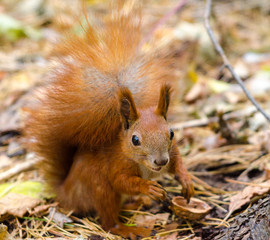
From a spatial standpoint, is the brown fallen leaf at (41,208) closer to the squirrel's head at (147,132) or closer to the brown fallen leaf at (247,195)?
the squirrel's head at (147,132)

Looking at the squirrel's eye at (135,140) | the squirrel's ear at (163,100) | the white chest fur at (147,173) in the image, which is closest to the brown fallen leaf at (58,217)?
the white chest fur at (147,173)

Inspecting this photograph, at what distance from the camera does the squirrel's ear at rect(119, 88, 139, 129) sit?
5.79 ft

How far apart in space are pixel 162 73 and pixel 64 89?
2.05 ft

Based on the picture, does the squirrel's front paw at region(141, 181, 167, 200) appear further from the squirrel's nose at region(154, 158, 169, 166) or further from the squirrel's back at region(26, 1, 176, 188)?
the squirrel's back at region(26, 1, 176, 188)

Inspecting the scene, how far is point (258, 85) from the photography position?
3.74m

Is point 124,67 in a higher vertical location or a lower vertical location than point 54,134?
higher

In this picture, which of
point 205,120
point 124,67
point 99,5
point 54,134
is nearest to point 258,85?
point 205,120

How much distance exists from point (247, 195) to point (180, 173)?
0.41 metres

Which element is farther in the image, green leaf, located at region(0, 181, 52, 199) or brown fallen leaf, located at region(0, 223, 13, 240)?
green leaf, located at region(0, 181, 52, 199)

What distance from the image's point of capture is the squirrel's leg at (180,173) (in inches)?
77.4

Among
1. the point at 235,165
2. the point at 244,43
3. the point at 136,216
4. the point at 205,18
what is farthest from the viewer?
the point at 244,43

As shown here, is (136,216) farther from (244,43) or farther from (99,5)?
(99,5)

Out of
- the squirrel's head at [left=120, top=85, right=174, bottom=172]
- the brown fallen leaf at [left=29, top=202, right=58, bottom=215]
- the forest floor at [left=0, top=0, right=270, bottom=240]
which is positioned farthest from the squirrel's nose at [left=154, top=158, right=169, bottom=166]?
the brown fallen leaf at [left=29, top=202, right=58, bottom=215]

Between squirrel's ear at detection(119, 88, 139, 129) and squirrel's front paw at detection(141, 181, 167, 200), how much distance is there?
0.36 m
